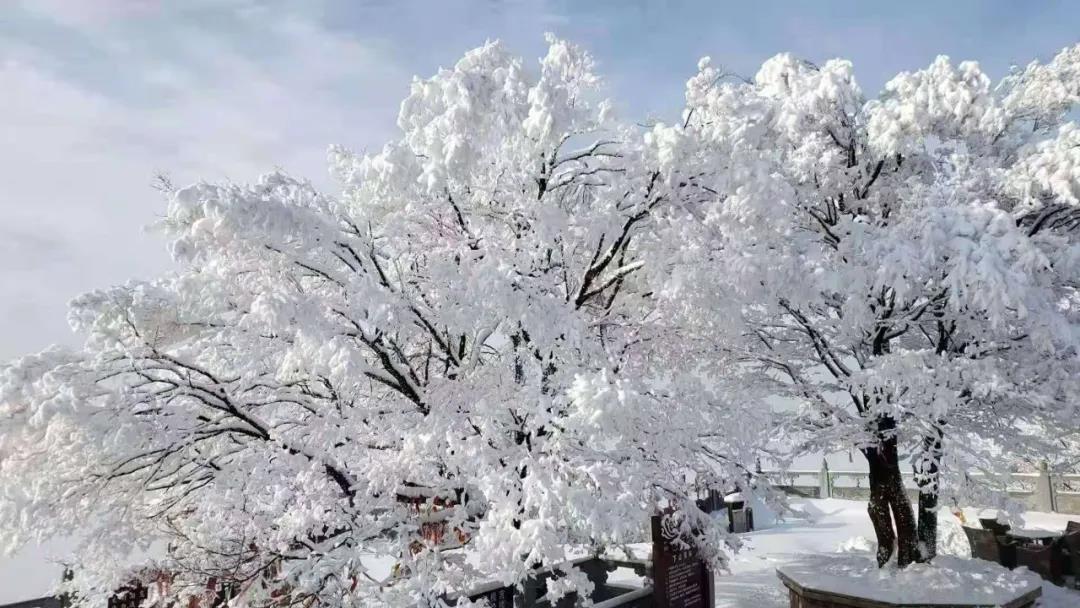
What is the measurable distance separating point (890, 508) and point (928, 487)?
226 centimetres

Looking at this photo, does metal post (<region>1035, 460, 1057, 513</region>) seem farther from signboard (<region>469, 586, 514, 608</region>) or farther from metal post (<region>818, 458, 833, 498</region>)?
signboard (<region>469, 586, 514, 608</region>)

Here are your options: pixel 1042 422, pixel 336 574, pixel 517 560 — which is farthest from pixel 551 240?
pixel 1042 422

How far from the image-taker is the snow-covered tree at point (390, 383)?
7.49m

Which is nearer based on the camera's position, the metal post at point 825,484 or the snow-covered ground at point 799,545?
the snow-covered ground at point 799,545

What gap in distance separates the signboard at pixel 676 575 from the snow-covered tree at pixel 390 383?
2.37 m

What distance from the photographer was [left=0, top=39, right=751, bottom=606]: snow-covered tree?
24.6 feet

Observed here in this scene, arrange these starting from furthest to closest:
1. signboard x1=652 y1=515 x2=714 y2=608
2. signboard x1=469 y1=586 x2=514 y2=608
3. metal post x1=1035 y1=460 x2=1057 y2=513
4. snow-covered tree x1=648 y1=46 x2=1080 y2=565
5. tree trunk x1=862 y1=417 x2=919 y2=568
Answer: metal post x1=1035 y1=460 x2=1057 y2=513, tree trunk x1=862 y1=417 x2=919 y2=568, signboard x1=652 y1=515 x2=714 y2=608, signboard x1=469 y1=586 x2=514 y2=608, snow-covered tree x1=648 y1=46 x2=1080 y2=565

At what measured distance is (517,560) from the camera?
7391mm

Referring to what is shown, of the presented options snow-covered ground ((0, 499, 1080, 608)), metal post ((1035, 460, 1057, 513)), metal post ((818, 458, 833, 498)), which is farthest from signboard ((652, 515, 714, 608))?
metal post ((818, 458, 833, 498))

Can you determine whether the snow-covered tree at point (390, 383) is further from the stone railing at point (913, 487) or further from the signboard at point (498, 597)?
the stone railing at point (913, 487)

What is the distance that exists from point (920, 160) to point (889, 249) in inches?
144

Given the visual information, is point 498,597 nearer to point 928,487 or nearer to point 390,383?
point 390,383

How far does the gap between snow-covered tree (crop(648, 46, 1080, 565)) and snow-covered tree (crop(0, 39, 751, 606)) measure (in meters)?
1.21

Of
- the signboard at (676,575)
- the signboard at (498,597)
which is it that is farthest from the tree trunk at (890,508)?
the signboard at (498,597)
